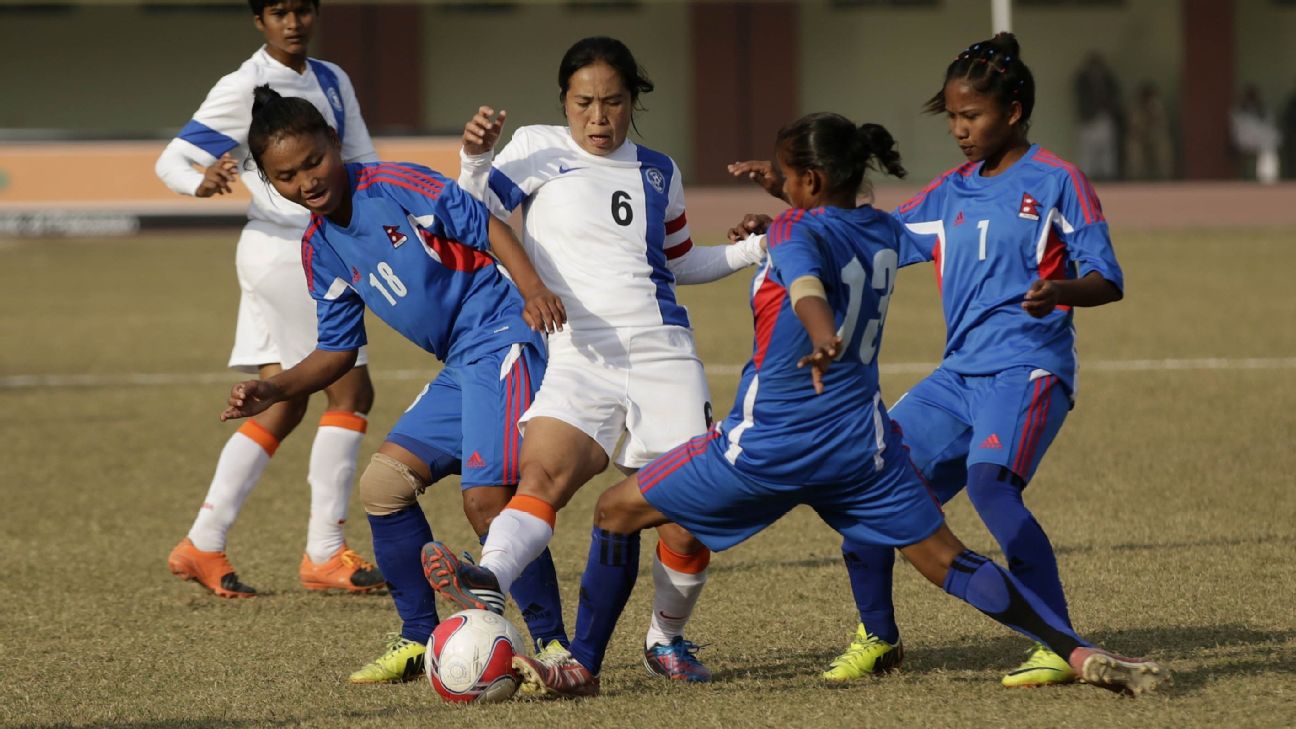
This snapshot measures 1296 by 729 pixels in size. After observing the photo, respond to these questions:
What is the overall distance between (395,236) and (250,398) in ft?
2.01

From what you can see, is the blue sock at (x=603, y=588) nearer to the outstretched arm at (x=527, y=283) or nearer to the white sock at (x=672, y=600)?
the white sock at (x=672, y=600)

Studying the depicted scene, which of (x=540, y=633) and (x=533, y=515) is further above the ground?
(x=533, y=515)

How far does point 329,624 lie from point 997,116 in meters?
2.73

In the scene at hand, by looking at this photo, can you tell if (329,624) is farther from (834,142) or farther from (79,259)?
(79,259)

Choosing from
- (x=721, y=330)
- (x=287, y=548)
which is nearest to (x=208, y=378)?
(x=721, y=330)

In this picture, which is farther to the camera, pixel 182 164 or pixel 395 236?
pixel 182 164

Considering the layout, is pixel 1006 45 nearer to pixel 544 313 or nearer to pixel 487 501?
pixel 544 313

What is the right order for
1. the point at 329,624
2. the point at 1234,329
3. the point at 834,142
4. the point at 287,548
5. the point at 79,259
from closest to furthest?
the point at 834,142 → the point at 329,624 → the point at 287,548 → the point at 1234,329 → the point at 79,259

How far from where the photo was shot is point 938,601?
18.9 ft

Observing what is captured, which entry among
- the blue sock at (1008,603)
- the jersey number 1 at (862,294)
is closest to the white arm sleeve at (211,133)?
the jersey number 1 at (862,294)

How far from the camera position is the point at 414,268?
193 inches

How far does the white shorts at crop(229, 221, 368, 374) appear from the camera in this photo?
6438mm

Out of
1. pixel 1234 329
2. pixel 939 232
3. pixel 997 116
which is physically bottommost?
pixel 1234 329

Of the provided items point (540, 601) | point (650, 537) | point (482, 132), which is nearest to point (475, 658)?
point (540, 601)
